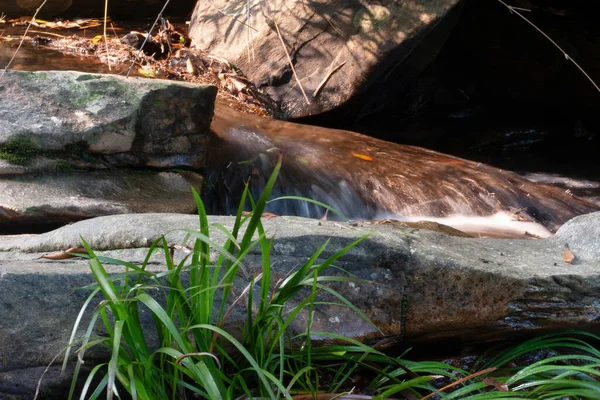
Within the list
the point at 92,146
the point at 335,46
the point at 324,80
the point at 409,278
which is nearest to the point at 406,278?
the point at 409,278

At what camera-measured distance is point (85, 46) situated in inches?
299

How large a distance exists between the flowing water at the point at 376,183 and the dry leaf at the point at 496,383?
9.06 feet

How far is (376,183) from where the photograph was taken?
206 inches

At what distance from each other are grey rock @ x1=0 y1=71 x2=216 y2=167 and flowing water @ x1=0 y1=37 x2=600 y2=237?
21.8 inches

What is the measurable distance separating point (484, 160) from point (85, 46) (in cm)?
452

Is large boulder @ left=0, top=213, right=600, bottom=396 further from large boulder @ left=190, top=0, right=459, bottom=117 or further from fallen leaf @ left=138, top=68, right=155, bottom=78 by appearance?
fallen leaf @ left=138, top=68, right=155, bottom=78

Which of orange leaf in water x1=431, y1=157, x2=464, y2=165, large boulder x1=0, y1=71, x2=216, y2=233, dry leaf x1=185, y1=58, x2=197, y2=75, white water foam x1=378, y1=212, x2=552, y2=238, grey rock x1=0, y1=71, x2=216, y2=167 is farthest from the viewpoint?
dry leaf x1=185, y1=58, x2=197, y2=75

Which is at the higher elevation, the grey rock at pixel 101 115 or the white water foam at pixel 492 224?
the grey rock at pixel 101 115

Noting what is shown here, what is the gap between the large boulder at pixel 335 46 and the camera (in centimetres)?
599

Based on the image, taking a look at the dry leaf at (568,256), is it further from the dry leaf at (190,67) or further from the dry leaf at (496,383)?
the dry leaf at (190,67)

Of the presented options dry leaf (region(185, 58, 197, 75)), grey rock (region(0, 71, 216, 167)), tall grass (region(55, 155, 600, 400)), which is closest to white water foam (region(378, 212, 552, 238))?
grey rock (region(0, 71, 216, 167))

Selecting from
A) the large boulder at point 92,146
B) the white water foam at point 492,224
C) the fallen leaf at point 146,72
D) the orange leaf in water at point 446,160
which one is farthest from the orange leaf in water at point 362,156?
the fallen leaf at point 146,72

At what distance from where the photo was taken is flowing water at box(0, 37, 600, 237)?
4.98m

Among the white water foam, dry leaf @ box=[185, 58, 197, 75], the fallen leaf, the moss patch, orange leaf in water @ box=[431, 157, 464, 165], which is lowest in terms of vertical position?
the white water foam
